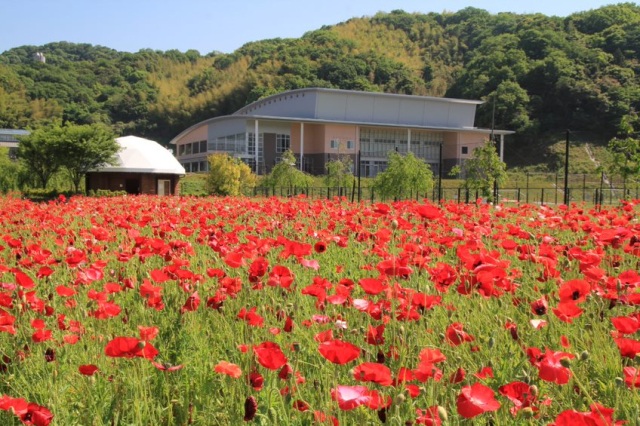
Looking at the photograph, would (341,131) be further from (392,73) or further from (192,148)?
(392,73)

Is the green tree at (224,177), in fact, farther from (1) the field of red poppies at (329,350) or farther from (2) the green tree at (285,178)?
(1) the field of red poppies at (329,350)

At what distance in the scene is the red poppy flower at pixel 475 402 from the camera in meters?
1.51

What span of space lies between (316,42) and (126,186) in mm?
69591

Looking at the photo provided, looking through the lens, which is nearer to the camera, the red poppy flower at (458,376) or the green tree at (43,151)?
the red poppy flower at (458,376)

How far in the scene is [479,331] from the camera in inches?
128

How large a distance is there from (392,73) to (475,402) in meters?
95.6

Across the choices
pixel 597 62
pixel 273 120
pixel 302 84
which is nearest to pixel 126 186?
pixel 273 120

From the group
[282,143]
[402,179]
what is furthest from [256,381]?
[282,143]

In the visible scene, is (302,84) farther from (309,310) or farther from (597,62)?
(309,310)

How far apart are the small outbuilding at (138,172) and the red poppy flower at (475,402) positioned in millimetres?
38885

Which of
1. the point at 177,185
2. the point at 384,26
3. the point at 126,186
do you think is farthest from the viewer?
the point at 384,26

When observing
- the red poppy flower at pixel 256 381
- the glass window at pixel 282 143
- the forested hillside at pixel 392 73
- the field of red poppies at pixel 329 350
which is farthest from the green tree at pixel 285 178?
the red poppy flower at pixel 256 381

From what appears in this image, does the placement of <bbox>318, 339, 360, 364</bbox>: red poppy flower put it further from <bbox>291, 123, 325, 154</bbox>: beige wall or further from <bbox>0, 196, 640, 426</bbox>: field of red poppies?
<bbox>291, 123, 325, 154</bbox>: beige wall

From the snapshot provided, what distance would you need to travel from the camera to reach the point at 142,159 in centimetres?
3991
